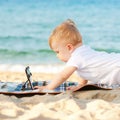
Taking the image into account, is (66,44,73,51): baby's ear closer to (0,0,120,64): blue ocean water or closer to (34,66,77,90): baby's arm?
(34,66,77,90): baby's arm

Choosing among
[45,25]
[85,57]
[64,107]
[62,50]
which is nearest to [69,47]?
[62,50]

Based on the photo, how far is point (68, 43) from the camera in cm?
479

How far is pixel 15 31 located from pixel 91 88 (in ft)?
40.1

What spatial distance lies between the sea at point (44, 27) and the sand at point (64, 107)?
5.36 meters

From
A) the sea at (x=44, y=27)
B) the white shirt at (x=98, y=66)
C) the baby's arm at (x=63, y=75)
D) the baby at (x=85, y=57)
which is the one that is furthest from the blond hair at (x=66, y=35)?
the sea at (x=44, y=27)

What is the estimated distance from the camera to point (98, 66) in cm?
477

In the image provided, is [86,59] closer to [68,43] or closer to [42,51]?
[68,43]

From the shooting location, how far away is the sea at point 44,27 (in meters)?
11.5

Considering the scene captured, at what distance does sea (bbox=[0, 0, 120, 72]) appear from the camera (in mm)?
11501

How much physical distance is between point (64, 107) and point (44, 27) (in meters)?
13.7

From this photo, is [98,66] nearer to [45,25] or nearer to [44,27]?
[44,27]

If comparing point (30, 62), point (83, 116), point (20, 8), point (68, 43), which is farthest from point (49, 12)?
point (83, 116)

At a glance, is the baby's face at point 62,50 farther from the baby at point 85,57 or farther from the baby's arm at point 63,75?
the baby's arm at point 63,75

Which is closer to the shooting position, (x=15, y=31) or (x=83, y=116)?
(x=83, y=116)
